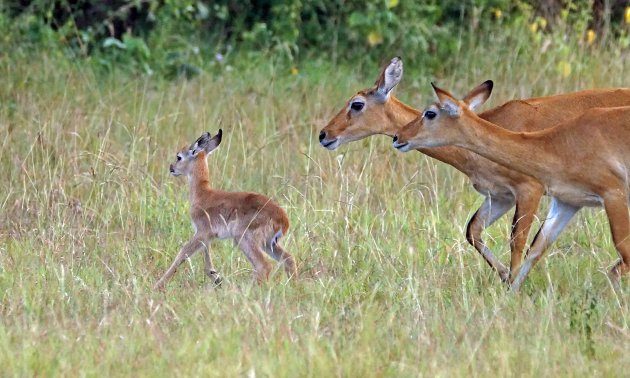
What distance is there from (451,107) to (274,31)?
210 inches

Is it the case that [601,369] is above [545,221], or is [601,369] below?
above

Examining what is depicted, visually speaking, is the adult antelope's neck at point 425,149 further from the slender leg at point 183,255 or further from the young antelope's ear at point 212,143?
the slender leg at point 183,255

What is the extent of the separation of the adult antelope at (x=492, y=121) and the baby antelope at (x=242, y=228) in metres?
0.97

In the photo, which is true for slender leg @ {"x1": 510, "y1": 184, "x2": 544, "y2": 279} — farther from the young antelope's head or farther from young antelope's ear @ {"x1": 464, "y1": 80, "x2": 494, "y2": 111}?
the young antelope's head

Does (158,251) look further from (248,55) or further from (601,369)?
(248,55)

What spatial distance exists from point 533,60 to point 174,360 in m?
6.78

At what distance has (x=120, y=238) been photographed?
745 cm

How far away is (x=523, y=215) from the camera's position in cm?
705

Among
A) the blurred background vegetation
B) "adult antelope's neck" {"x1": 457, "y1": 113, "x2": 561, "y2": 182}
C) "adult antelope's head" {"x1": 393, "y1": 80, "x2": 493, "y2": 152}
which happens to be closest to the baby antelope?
"adult antelope's head" {"x1": 393, "y1": 80, "x2": 493, "y2": 152}

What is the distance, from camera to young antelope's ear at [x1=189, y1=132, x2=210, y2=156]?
7.34 m

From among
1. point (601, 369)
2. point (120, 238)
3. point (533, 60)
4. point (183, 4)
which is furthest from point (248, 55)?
point (601, 369)

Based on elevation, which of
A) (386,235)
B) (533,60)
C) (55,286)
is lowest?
(533,60)

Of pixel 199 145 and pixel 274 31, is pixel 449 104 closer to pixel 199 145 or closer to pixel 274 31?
pixel 199 145

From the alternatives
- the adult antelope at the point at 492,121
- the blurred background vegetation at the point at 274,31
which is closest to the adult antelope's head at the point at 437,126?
the adult antelope at the point at 492,121
